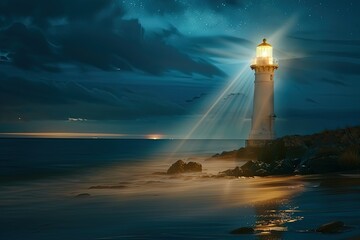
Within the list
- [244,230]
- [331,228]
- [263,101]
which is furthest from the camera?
[263,101]

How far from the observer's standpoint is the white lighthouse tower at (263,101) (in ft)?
119

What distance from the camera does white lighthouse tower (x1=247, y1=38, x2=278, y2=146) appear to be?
36.2 m

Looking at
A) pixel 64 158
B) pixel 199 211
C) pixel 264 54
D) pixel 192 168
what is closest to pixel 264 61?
pixel 264 54

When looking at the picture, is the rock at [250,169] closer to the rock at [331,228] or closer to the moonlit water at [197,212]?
the moonlit water at [197,212]

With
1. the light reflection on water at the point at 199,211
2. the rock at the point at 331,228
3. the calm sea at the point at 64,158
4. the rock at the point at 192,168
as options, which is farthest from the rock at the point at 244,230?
the calm sea at the point at 64,158

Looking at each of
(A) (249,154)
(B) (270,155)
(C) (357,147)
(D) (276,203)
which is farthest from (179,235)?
(A) (249,154)

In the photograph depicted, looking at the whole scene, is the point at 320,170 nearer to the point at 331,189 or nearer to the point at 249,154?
the point at 331,189

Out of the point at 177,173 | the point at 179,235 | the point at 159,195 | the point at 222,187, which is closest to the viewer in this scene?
the point at 179,235

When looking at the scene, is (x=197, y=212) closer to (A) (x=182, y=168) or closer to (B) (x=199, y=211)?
(B) (x=199, y=211)

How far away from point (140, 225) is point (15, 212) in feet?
15.6

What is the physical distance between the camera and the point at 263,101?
3625 cm

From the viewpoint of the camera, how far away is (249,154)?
3681 cm

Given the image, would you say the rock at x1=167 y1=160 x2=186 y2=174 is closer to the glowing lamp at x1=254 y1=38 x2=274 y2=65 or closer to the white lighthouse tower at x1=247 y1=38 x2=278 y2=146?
the white lighthouse tower at x1=247 y1=38 x2=278 y2=146

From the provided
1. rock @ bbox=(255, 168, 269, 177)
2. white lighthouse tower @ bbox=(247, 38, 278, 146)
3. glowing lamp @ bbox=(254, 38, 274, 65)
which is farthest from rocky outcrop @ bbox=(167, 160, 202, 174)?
glowing lamp @ bbox=(254, 38, 274, 65)
